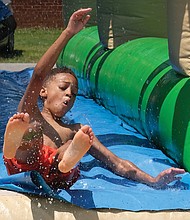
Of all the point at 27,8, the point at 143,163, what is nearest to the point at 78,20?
the point at 143,163

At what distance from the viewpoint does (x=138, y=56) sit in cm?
389

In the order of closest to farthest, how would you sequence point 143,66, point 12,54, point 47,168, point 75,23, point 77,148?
point 77,148, point 47,168, point 75,23, point 143,66, point 12,54

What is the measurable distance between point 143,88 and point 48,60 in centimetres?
92

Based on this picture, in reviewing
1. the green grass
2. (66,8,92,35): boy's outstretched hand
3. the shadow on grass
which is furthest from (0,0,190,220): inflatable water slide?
the shadow on grass

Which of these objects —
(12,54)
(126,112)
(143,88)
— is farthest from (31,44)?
(143,88)

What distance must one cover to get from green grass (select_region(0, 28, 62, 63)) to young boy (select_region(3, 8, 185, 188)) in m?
5.55

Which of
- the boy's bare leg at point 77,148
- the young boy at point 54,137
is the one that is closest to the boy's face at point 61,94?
the young boy at point 54,137

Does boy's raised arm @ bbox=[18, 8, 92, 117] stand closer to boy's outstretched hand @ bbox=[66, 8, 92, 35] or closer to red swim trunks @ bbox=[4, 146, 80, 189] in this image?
boy's outstretched hand @ bbox=[66, 8, 92, 35]

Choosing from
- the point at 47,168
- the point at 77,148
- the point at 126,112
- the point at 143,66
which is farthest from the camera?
the point at 126,112

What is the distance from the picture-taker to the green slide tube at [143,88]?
2.98m

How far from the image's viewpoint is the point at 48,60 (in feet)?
9.00

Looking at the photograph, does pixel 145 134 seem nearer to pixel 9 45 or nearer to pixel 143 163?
pixel 143 163

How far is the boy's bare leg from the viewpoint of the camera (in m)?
2.32

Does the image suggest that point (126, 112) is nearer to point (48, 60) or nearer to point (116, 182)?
point (116, 182)
